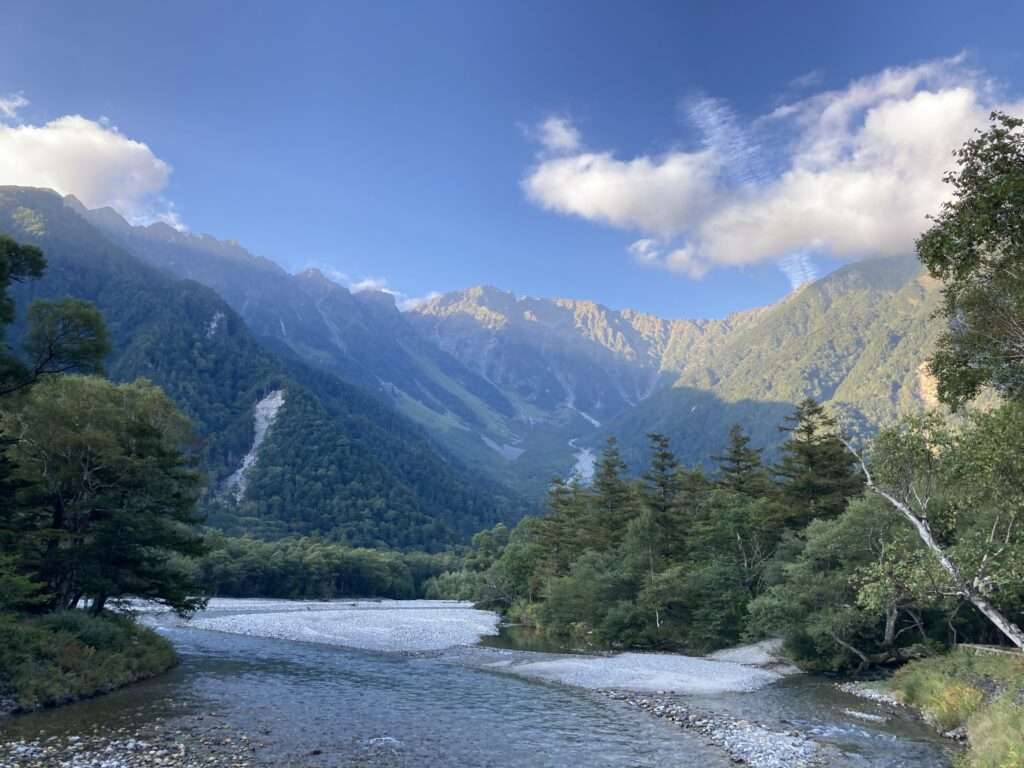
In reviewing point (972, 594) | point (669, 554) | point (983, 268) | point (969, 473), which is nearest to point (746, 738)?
point (972, 594)

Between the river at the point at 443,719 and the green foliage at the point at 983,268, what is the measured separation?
500 inches

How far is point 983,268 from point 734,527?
39.5m

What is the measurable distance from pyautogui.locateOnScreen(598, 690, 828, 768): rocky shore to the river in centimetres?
63

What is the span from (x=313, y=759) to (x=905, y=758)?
19441mm

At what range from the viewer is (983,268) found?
19750 mm

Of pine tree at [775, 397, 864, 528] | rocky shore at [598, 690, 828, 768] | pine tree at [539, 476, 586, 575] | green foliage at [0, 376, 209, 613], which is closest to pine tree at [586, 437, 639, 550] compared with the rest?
pine tree at [539, 476, 586, 575]

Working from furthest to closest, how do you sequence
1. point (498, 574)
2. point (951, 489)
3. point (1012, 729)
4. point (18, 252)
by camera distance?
point (498, 574), point (18, 252), point (951, 489), point (1012, 729)

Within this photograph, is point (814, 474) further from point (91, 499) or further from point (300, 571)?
point (300, 571)

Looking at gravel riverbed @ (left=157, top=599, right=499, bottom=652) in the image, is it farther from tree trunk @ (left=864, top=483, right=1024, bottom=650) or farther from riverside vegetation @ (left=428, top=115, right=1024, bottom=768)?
tree trunk @ (left=864, top=483, right=1024, bottom=650)

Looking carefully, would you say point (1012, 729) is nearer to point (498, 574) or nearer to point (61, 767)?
point (61, 767)

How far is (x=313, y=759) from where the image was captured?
2072cm

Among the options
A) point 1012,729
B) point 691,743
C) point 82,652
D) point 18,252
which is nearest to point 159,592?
point 82,652

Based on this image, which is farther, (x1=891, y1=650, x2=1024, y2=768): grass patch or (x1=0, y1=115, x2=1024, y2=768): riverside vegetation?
(x1=0, y1=115, x2=1024, y2=768): riverside vegetation

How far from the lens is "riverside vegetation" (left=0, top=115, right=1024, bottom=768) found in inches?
791
